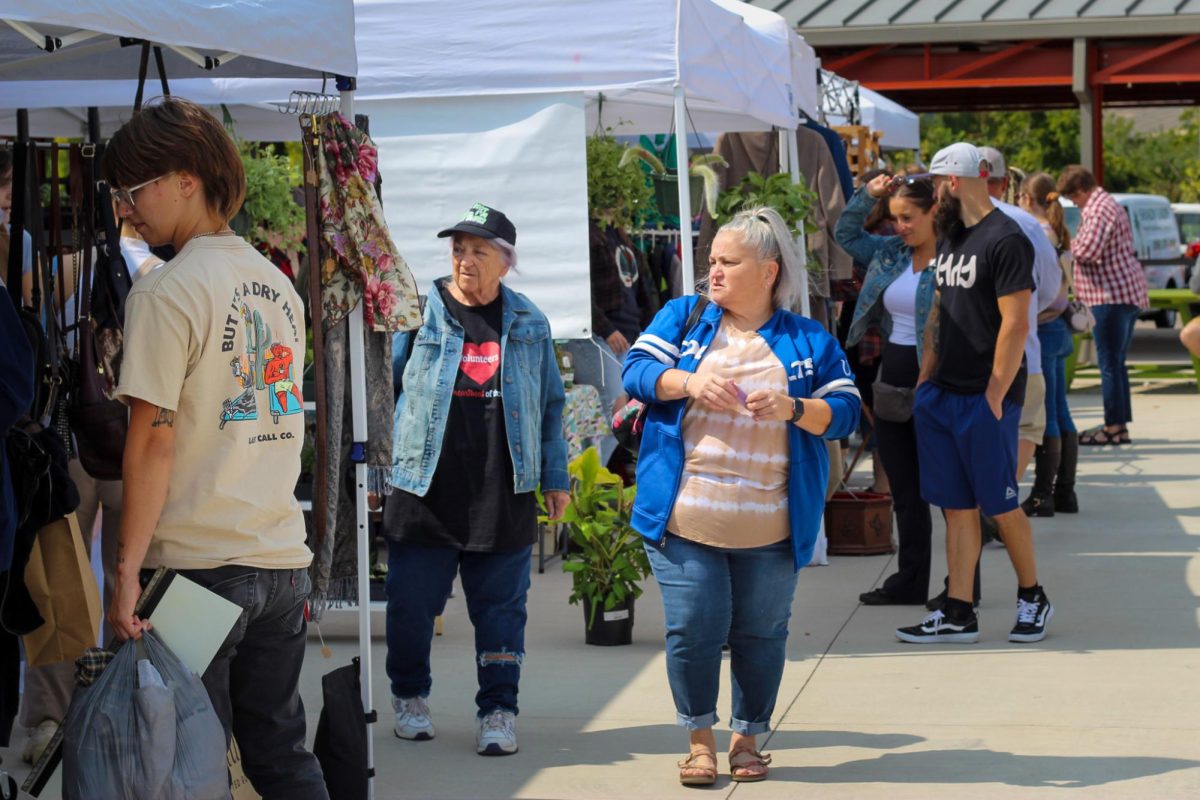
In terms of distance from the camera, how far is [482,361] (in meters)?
5.29

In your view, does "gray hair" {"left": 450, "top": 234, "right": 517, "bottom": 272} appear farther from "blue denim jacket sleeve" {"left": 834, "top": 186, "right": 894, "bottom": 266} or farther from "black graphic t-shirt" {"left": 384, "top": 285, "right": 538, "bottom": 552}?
"blue denim jacket sleeve" {"left": 834, "top": 186, "right": 894, "bottom": 266}

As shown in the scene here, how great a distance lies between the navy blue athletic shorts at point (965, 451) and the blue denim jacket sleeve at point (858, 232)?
5.54ft

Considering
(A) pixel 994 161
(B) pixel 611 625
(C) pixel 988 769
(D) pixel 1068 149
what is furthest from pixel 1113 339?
(D) pixel 1068 149

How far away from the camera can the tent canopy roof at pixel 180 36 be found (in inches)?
139

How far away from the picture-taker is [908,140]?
16531 mm

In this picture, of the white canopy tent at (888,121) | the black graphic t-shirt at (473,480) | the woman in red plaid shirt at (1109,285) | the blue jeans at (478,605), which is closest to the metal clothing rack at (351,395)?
the black graphic t-shirt at (473,480)

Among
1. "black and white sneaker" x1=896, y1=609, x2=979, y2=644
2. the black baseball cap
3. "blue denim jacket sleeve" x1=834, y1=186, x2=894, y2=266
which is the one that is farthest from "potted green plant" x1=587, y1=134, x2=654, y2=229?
the black baseball cap

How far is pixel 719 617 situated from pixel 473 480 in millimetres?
961

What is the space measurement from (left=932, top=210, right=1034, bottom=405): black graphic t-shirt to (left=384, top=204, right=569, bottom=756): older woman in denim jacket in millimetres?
1873

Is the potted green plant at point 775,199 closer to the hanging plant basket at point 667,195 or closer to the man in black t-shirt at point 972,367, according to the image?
the hanging plant basket at point 667,195

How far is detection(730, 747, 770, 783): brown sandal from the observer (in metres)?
4.98

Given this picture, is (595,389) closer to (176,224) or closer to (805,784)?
(805,784)

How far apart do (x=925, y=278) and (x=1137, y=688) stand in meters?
1.92

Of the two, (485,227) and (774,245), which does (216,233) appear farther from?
(774,245)
